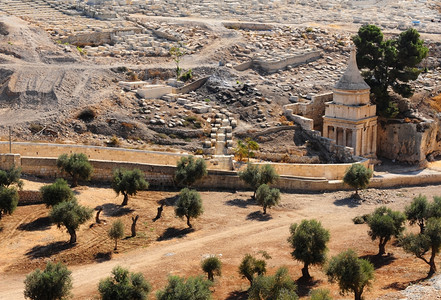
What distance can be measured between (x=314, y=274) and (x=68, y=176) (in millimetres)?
13306

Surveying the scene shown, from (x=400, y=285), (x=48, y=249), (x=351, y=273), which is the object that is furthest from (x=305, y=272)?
(x=48, y=249)

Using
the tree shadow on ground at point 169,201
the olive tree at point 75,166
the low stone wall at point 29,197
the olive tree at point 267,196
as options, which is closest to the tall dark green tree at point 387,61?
the olive tree at point 267,196

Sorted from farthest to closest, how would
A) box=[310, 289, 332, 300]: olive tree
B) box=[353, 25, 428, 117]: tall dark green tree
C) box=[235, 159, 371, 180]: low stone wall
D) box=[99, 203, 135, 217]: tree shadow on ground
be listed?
box=[353, 25, 428, 117]: tall dark green tree < box=[235, 159, 371, 180]: low stone wall < box=[99, 203, 135, 217]: tree shadow on ground < box=[310, 289, 332, 300]: olive tree

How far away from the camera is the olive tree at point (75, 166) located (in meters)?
36.2

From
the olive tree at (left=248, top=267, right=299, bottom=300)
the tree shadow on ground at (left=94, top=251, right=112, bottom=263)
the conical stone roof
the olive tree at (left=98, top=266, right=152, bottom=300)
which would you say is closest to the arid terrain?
the tree shadow on ground at (left=94, top=251, right=112, bottom=263)

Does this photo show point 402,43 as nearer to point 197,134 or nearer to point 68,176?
point 197,134

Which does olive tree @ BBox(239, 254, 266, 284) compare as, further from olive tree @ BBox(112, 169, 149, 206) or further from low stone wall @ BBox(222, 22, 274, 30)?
low stone wall @ BBox(222, 22, 274, 30)

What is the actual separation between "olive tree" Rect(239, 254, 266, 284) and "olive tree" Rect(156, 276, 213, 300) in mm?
2915

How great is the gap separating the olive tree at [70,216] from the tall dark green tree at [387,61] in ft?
67.2

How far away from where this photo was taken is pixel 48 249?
3133 cm

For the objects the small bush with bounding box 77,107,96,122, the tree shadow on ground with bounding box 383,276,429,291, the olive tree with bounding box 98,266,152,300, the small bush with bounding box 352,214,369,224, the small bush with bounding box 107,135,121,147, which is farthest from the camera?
the small bush with bounding box 77,107,96,122

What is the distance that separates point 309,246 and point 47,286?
899 cm

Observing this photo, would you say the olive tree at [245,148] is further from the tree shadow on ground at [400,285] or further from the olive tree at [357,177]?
the tree shadow on ground at [400,285]

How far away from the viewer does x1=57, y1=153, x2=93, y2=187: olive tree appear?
3625 centimetres
